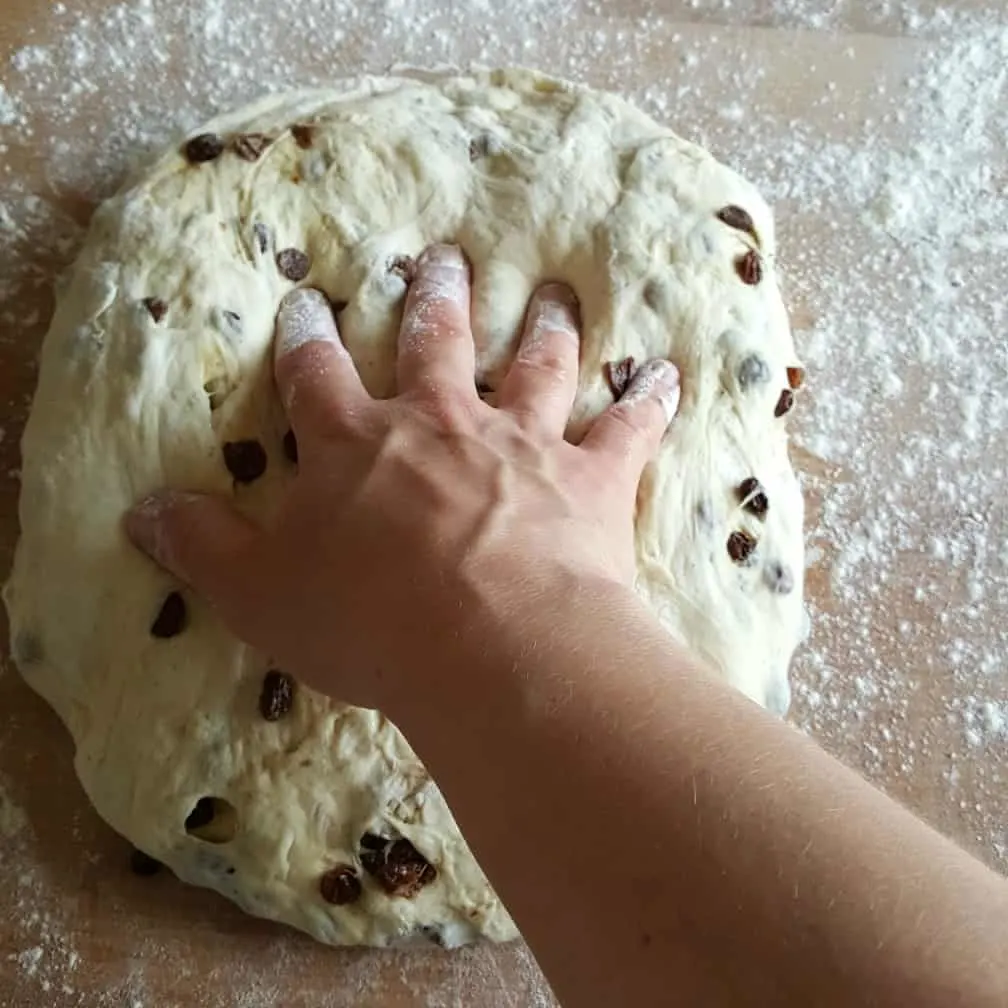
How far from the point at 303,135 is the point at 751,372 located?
49 centimetres

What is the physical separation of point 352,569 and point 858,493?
67cm

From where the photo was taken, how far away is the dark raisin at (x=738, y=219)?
114cm

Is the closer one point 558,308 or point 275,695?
point 275,695

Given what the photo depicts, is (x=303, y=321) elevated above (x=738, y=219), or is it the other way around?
(x=738, y=219)

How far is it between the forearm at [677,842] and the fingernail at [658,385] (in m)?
0.40

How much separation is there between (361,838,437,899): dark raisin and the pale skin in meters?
0.20

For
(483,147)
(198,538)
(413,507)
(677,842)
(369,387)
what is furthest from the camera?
(483,147)

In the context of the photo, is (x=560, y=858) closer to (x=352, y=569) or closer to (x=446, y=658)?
(x=446, y=658)

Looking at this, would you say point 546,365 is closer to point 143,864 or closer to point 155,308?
point 155,308

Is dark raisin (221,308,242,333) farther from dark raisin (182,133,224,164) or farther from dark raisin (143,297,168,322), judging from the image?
dark raisin (182,133,224,164)

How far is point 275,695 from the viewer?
0.93 meters

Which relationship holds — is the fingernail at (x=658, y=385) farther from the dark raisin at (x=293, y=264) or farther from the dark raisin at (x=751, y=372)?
the dark raisin at (x=293, y=264)

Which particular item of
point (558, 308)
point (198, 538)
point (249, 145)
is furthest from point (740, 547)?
point (249, 145)

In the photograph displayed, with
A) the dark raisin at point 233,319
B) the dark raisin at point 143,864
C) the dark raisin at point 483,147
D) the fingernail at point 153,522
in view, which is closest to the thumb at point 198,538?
the fingernail at point 153,522
